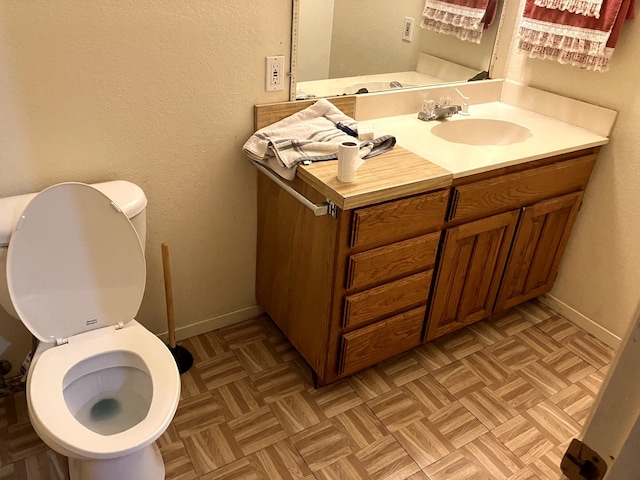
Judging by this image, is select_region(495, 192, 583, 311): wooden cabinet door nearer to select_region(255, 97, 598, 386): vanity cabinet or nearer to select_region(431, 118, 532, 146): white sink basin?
select_region(255, 97, 598, 386): vanity cabinet

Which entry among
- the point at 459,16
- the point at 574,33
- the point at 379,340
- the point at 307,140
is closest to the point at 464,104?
the point at 459,16

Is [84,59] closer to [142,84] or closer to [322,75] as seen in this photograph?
[142,84]

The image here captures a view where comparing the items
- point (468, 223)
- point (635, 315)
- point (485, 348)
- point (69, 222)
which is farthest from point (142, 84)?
point (485, 348)

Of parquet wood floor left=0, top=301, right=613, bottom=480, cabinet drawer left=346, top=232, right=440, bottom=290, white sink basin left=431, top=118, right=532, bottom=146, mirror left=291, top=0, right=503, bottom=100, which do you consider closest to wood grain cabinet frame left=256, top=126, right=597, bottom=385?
cabinet drawer left=346, top=232, right=440, bottom=290

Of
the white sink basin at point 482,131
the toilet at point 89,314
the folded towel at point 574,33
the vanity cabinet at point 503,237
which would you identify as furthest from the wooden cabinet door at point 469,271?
the toilet at point 89,314

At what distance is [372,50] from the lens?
203 cm

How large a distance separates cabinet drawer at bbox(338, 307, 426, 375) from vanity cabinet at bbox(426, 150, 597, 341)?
9cm

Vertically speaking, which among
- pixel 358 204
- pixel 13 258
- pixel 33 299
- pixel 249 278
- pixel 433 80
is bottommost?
pixel 249 278

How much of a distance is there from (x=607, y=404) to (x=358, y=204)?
1031 mm

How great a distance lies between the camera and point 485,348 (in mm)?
2184

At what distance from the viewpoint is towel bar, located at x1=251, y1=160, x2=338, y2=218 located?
152 cm

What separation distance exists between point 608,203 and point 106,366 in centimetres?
195

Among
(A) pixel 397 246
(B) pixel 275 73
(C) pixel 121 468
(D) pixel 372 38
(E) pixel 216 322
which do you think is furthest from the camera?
(E) pixel 216 322

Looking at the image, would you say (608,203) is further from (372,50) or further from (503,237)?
(372,50)
